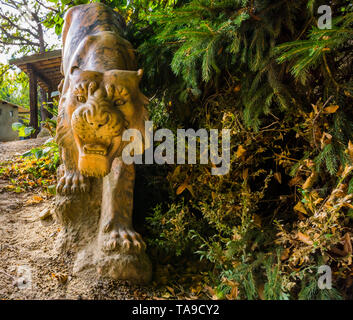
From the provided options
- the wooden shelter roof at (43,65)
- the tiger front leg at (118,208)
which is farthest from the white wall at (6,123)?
the tiger front leg at (118,208)

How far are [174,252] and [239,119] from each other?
833 millimetres

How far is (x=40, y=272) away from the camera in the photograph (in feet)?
4.75

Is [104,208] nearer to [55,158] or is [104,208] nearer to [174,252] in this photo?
[174,252]

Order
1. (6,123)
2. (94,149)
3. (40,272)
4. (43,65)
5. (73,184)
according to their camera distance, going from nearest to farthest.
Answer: (94,149)
(40,272)
(73,184)
(43,65)
(6,123)

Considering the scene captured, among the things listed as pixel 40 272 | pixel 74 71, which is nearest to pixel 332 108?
pixel 74 71

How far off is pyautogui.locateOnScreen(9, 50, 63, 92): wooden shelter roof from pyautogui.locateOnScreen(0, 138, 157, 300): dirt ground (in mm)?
3675

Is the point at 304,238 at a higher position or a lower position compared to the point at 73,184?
lower

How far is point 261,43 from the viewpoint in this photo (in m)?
1.26

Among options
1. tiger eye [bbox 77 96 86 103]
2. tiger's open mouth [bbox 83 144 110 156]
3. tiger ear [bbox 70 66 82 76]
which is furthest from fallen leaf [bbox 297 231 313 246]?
tiger ear [bbox 70 66 82 76]

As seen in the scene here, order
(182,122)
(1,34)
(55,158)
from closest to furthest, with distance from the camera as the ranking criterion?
(182,122), (55,158), (1,34)

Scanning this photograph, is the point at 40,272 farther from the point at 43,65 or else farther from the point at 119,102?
the point at 43,65

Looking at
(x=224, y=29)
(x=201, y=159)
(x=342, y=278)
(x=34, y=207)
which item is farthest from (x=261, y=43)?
(x=34, y=207)

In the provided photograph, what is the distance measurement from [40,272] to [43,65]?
4.81 meters
